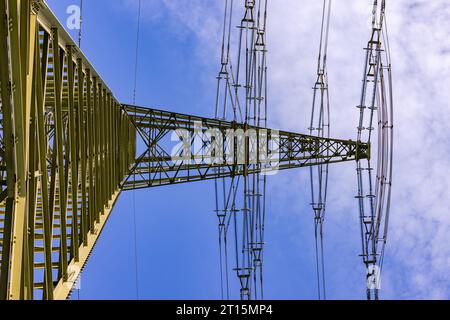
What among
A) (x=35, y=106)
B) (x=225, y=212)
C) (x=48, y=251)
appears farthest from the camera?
(x=225, y=212)

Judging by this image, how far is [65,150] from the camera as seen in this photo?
583 inches

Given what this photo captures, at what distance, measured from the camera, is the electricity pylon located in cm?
822

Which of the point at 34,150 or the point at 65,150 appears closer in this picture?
the point at 34,150

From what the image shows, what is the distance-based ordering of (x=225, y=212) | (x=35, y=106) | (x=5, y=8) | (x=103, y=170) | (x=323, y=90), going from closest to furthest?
(x=5, y=8), (x=35, y=106), (x=103, y=170), (x=225, y=212), (x=323, y=90)

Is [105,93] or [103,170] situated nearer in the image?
[103,170]

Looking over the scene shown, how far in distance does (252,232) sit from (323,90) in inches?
294

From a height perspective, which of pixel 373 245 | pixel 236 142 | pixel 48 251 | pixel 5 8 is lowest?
pixel 48 251

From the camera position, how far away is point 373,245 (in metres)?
19.3

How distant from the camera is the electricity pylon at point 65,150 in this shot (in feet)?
27.0

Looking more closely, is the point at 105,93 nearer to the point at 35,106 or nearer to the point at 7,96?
the point at 35,106
